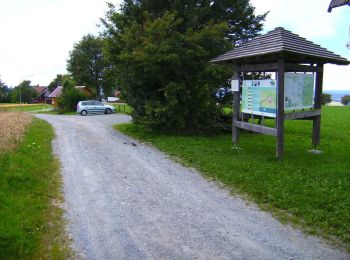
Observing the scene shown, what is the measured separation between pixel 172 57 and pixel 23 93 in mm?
94120

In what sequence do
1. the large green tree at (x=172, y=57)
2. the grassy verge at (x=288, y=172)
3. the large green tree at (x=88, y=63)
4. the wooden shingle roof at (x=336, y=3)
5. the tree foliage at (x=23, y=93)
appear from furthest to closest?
the tree foliage at (x=23, y=93)
the large green tree at (x=88, y=63)
the large green tree at (x=172, y=57)
the wooden shingle roof at (x=336, y=3)
the grassy verge at (x=288, y=172)

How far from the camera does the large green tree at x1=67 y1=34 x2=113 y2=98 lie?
57375mm

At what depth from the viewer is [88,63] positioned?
57.8 m

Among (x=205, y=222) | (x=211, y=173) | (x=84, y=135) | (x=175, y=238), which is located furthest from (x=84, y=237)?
(x=84, y=135)

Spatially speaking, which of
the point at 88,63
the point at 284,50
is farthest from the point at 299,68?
the point at 88,63

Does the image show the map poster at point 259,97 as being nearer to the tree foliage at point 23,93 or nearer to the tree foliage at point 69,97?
the tree foliage at point 69,97

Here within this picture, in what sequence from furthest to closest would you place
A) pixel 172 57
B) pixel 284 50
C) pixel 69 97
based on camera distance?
pixel 69 97
pixel 172 57
pixel 284 50

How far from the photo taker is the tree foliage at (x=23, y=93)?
97125 mm

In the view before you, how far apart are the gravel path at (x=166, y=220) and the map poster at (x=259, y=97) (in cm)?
313

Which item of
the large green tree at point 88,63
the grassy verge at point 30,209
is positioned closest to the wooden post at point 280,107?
the grassy verge at point 30,209

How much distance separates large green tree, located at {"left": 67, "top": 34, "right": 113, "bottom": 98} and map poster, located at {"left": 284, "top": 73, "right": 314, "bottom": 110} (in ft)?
158

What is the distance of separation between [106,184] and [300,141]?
8413mm

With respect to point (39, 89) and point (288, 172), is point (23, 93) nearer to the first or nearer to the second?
point (39, 89)

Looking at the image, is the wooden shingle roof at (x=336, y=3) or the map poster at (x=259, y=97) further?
the map poster at (x=259, y=97)
